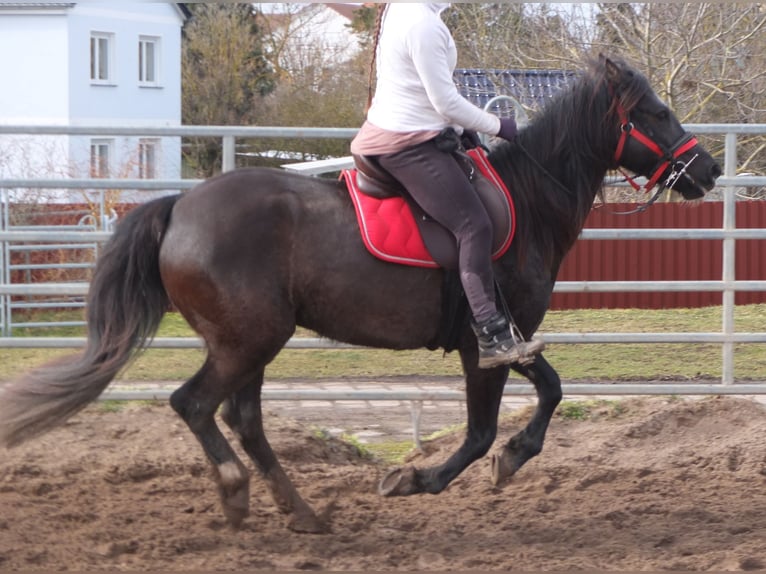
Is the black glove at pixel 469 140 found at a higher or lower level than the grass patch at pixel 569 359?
higher

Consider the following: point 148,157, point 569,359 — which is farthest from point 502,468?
point 148,157

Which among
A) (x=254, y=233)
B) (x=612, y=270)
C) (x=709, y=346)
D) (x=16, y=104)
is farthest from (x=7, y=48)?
(x=254, y=233)

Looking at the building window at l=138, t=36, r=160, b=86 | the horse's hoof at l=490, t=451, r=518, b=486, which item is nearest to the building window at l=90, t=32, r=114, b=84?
the building window at l=138, t=36, r=160, b=86

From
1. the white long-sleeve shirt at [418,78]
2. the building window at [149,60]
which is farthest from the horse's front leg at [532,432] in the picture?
the building window at [149,60]

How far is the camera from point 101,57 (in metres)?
37.5

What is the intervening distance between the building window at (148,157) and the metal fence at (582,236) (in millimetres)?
1904

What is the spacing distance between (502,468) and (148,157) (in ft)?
18.0

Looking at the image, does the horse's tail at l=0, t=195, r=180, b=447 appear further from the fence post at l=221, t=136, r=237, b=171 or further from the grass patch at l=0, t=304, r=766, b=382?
the grass patch at l=0, t=304, r=766, b=382

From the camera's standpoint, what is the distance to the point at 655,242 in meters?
14.9

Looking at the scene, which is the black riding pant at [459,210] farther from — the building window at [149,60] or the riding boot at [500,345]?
the building window at [149,60]

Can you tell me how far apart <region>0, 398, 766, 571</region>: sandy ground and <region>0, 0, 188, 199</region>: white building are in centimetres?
2573

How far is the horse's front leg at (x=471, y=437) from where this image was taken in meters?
5.51

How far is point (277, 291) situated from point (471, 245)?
95 cm

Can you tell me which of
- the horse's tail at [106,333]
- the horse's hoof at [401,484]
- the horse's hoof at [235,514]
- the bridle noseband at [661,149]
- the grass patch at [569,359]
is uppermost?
the bridle noseband at [661,149]
